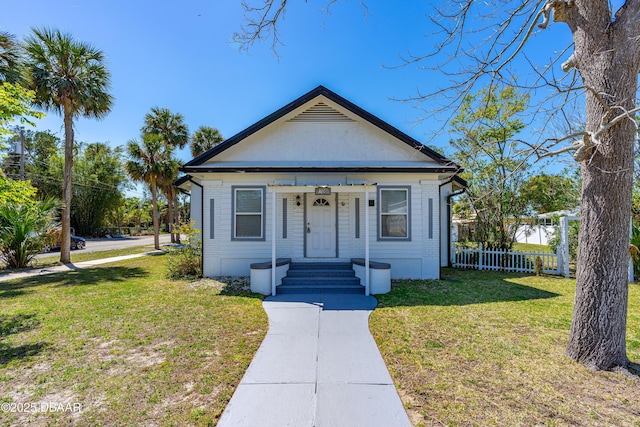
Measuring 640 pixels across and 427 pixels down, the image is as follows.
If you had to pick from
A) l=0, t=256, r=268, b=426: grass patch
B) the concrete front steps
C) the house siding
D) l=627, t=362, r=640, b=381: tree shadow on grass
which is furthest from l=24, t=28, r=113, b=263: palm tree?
l=627, t=362, r=640, b=381: tree shadow on grass

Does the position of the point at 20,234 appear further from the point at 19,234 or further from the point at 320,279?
the point at 320,279

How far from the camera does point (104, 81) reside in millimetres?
13516

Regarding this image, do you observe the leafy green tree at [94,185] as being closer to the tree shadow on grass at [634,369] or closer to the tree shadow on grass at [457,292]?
A: the tree shadow on grass at [457,292]

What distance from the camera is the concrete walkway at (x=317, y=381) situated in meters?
2.80

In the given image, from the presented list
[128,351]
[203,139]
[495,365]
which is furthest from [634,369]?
[203,139]

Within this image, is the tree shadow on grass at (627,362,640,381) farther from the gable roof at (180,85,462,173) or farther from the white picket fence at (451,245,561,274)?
the white picket fence at (451,245,561,274)

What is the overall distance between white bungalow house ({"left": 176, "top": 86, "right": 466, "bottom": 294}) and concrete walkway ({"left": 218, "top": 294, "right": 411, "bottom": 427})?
385 cm

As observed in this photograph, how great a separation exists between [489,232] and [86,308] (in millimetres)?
13843

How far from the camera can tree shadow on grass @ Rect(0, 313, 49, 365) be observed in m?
4.23

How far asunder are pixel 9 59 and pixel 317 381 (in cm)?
1450

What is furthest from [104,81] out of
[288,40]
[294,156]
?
[288,40]

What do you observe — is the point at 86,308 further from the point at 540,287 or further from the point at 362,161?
the point at 540,287

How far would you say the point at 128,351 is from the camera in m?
4.32

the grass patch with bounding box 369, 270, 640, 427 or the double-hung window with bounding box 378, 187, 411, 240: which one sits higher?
the double-hung window with bounding box 378, 187, 411, 240
